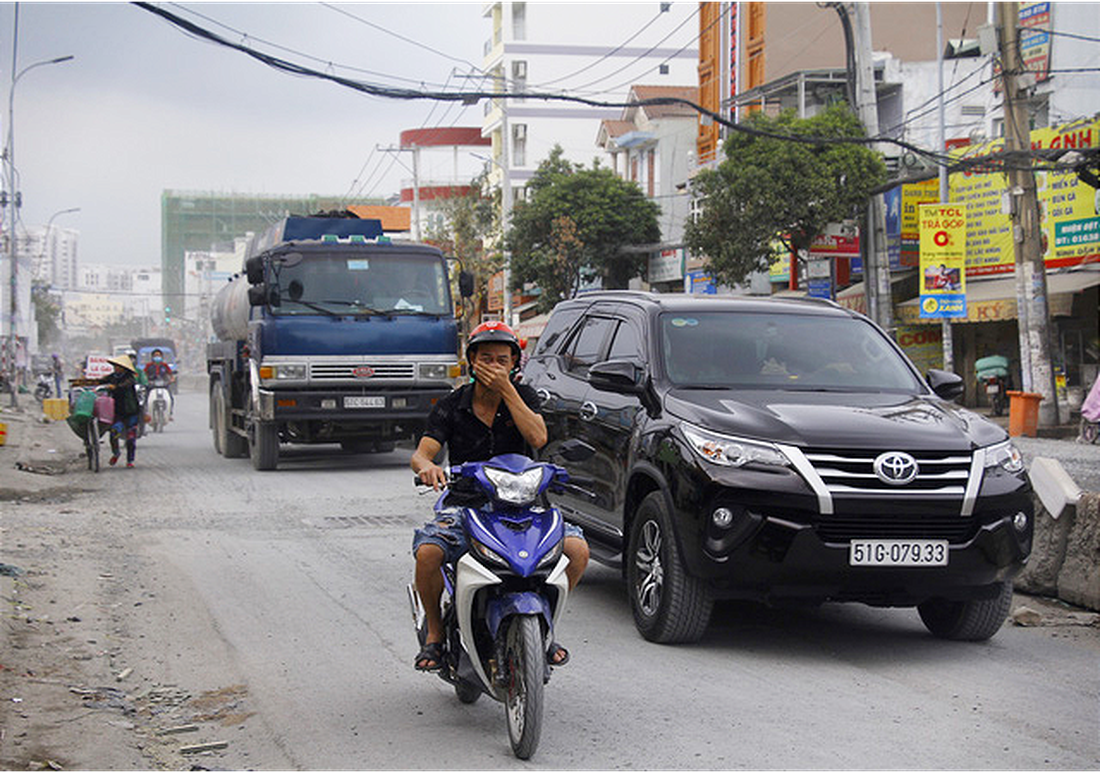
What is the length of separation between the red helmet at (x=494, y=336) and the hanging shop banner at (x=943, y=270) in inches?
908

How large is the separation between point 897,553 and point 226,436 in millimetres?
16616

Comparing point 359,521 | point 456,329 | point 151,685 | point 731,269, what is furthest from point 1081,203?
point 151,685

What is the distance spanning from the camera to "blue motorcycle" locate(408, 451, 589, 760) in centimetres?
500

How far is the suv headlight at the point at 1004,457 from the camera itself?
23.1ft

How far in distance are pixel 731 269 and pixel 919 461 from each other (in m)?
26.9

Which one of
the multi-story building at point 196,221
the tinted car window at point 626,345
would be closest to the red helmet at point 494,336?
the tinted car window at point 626,345

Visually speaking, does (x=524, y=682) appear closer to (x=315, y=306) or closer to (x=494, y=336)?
(x=494, y=336)

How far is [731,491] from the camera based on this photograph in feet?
22.2

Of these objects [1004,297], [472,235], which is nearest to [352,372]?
[1004,297]

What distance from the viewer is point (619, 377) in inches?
304

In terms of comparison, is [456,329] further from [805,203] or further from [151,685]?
[805,203]

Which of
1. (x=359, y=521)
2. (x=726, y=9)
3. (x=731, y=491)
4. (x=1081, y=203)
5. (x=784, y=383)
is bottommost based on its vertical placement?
(x=359, y=521)

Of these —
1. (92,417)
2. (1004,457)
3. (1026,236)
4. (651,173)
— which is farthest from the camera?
(651,173)

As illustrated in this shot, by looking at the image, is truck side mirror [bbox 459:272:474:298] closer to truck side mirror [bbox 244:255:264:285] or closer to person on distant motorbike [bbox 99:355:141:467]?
truck side mirror [bbox 244:255:264:285]
